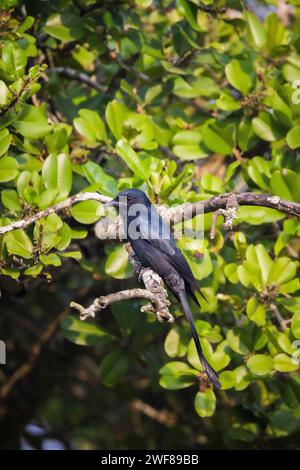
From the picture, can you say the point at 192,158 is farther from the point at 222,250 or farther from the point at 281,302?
the point at 281,302

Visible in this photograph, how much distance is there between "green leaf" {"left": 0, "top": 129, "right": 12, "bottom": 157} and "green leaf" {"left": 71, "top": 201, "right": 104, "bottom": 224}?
0.51 m

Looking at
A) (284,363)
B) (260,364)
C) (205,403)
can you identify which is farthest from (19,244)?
(284,363)

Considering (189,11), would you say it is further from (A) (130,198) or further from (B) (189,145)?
(A) (130,198)

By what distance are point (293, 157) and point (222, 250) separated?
2.45 ft

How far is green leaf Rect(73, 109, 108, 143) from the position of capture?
14.3 ft

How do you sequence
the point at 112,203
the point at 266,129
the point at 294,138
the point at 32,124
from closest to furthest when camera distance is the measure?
the point at 112,203
the point at 32,124
the point at 294,138
the point at 266,129

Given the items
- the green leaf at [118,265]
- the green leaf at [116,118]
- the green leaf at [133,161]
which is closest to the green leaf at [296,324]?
the green leaf at [118,265]

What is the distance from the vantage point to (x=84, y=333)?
4.43 metres

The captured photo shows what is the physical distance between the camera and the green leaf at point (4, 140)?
3760 mm

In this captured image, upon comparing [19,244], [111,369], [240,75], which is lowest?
[111,369]

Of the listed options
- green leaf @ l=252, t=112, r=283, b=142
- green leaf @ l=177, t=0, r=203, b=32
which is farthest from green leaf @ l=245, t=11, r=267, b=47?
green leaf @ l=252, t=112, r=283, b=142

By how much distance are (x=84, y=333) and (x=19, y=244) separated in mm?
1016

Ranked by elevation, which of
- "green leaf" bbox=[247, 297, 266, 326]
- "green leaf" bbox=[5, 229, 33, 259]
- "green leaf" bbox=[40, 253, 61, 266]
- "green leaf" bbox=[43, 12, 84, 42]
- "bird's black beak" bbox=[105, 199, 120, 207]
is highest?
"green leaf" bbox=[43, 12, 84, 42]

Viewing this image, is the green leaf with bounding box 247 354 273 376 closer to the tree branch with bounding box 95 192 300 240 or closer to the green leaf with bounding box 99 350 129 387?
the tree branch with bounding box 95 192 300 240
